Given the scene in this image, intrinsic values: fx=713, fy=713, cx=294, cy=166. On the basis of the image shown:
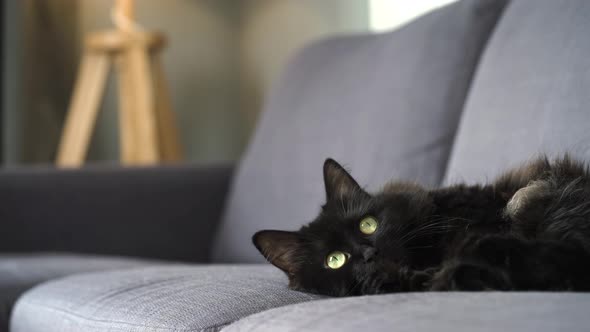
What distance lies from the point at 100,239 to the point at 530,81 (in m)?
1.52

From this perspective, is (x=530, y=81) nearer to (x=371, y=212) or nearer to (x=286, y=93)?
(x=371, y=212)

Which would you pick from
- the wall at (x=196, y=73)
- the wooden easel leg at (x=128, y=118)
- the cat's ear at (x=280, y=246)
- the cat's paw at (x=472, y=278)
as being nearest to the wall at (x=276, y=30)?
the wall at (x=196, y=73)

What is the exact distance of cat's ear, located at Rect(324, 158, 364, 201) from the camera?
1.03 m

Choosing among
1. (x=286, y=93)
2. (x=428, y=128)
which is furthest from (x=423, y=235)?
(x=286, y=93)

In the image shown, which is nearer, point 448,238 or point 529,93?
point 448,238

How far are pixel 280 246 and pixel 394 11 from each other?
2.04 meters

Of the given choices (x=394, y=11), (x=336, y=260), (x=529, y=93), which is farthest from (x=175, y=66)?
(x=336, y=260)

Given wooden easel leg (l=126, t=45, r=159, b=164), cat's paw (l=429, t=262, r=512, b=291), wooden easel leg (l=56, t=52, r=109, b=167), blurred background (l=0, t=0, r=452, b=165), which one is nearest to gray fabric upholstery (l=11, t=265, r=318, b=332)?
cat's paw (l=429, t=262, r=512, b=291)

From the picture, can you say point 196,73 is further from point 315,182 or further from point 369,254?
point 369,254

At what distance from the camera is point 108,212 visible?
233 centimetres

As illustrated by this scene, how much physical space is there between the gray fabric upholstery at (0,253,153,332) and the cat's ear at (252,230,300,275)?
76cm

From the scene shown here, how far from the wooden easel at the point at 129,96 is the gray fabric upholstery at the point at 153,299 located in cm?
188

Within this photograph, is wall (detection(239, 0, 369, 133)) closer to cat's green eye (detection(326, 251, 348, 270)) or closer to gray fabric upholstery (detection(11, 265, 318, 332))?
gray fabric upholstery (detection(11, 265, 318, 332))

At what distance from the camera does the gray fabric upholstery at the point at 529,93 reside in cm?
117
